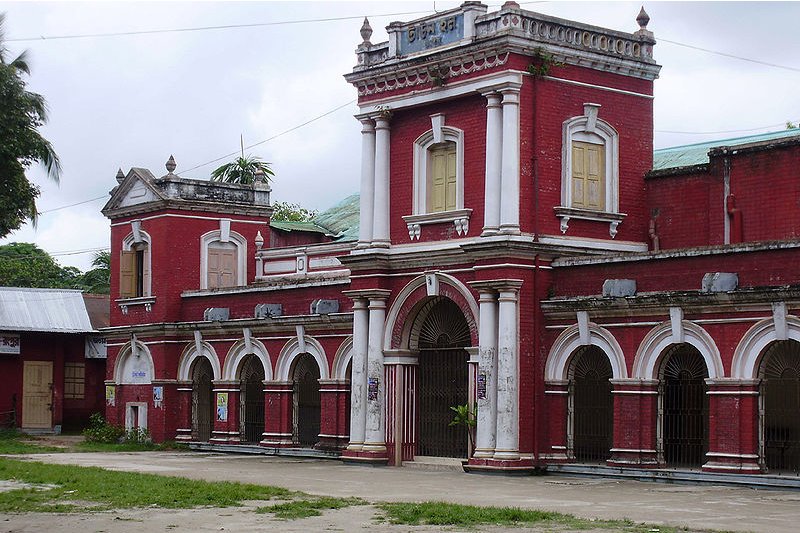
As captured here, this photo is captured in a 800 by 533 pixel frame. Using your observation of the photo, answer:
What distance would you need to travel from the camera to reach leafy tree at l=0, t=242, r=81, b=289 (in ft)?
226

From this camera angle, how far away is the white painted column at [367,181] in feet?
93.9

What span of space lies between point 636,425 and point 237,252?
15.7 meters

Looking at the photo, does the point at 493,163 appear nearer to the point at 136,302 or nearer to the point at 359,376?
the point at 359,376

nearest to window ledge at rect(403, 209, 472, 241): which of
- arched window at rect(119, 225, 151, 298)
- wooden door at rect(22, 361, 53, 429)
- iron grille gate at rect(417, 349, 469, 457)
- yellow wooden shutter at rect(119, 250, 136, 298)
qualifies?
iron grille gate at rect(417, 349, 469, 457)

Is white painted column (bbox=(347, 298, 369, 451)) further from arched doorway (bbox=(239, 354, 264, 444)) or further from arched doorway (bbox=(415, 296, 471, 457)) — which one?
arched doorway (bbox=(239, 354, 264, 444))

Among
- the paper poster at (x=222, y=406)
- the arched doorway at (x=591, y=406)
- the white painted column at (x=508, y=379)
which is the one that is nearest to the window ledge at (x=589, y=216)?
the white painted column at (x=508, y=379)

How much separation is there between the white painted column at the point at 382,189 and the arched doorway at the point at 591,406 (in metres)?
4.88

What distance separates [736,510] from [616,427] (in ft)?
21.1

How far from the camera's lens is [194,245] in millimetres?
36469

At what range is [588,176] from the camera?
27.3 meters

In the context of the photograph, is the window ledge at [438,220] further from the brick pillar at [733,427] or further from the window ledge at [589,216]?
the brick pillar at [733,427]

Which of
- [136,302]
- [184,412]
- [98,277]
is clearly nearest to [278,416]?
[184,412]

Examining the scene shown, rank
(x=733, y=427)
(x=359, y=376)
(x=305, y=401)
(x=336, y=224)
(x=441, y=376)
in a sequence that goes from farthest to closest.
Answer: (x=336, y=224), (x=305, y=401), (x=359, y=376), (x=441, y=376), (x=733, y=427)

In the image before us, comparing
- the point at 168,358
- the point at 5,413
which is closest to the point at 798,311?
the point at 168,358
